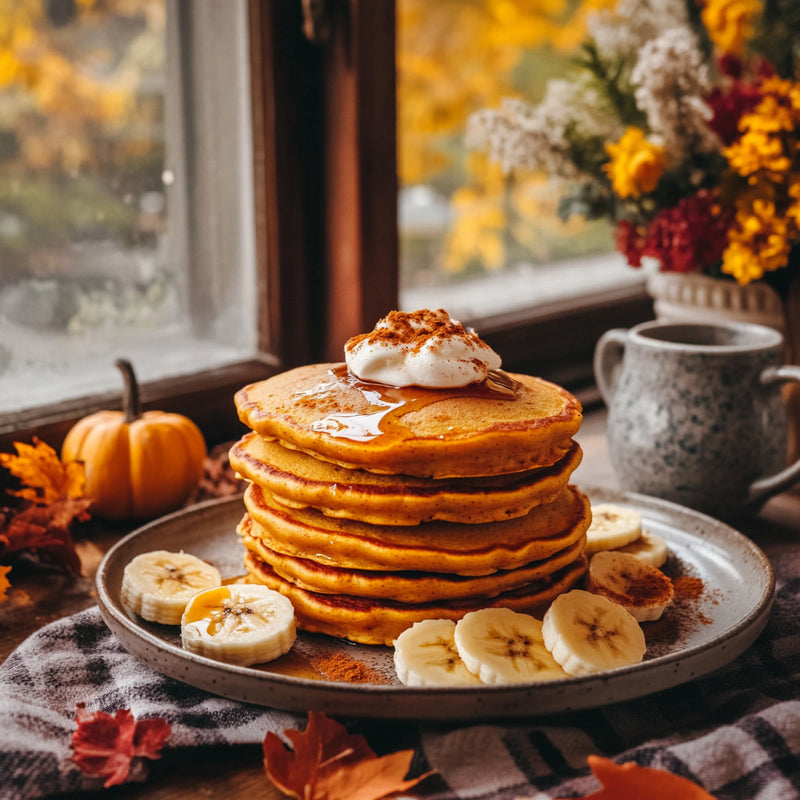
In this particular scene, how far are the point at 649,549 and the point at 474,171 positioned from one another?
3.78 feet

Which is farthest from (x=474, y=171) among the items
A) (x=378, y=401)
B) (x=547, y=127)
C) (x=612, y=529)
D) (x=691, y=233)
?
(x=378, y=401)

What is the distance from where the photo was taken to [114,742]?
87 cm

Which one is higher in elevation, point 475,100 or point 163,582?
point 475,100

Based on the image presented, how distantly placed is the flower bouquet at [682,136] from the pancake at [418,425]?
0.67m

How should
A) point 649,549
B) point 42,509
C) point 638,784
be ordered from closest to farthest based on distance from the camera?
1. point 638,784
2. point 649,549
3. point 42,509

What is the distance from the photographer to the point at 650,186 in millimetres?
1636

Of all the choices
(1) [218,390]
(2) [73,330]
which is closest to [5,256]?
(2) [73,330]

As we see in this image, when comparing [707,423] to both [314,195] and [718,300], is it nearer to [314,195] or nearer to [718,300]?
[718,300]

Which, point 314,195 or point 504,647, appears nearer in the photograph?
point 504,647

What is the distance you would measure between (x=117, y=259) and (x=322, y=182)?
1.30ft

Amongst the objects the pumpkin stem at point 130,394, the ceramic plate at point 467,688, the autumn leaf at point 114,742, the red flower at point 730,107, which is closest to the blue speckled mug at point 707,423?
the ceramic plate at point 467,688

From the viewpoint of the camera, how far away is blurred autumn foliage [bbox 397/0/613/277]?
6.50 ft

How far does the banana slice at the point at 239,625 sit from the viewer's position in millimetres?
946

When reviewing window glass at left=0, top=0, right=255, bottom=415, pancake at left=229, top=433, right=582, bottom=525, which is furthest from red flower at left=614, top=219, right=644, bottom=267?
pancake at left=229, top=433, right=582, bottom=525
